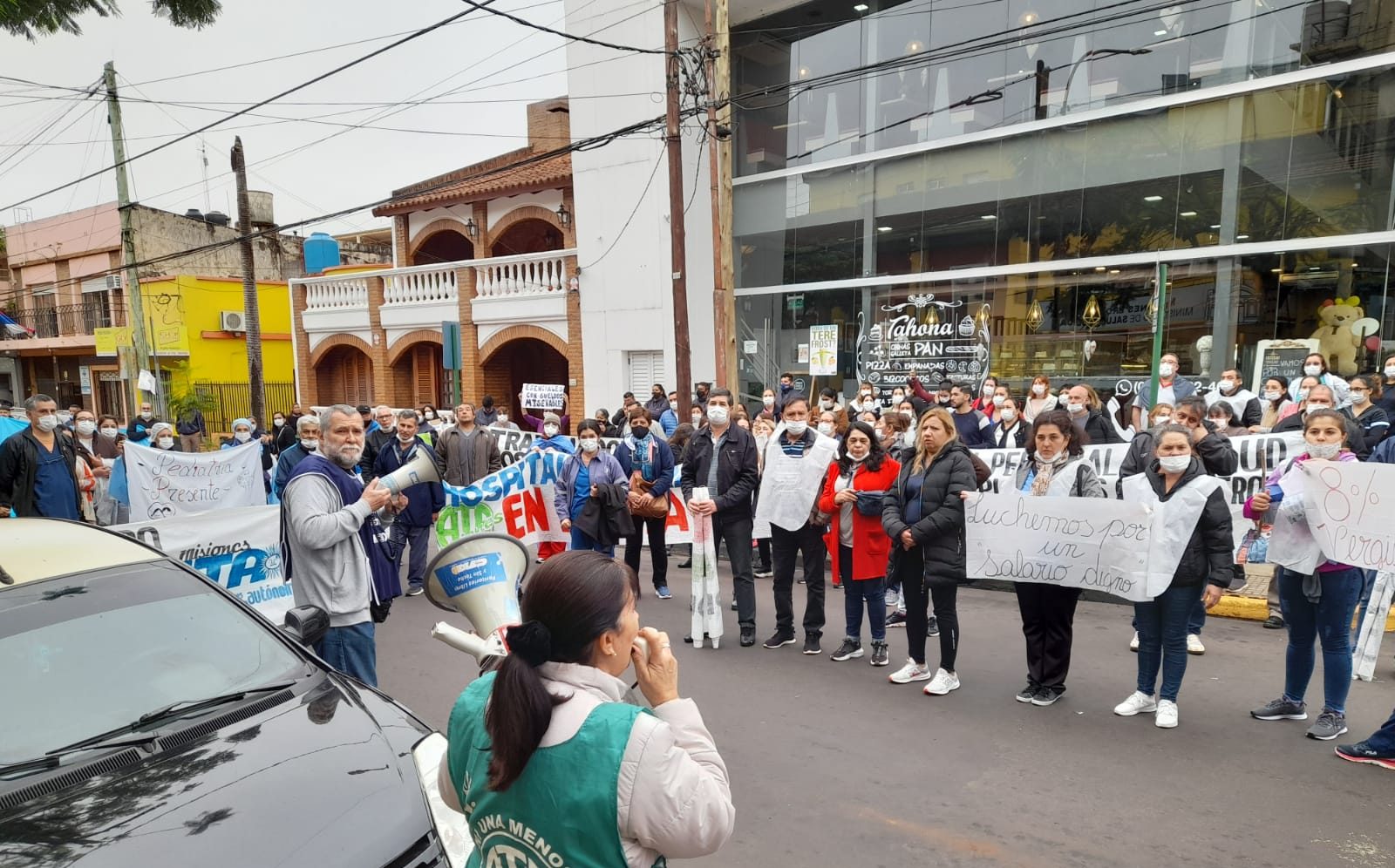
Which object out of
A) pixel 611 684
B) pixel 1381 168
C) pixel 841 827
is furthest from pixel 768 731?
pixel 1381 168

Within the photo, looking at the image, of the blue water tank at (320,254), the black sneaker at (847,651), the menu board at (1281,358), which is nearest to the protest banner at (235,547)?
the black sneaker at (847,651)

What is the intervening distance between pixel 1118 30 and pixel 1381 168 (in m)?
4.42

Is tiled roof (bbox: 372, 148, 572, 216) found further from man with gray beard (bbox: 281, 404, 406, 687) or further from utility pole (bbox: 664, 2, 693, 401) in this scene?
man with gray beard (bbox: 281, 404, 406, 687)

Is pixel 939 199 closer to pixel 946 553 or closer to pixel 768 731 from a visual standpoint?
pixel 946 553

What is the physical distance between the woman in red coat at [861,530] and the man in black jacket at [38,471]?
6.93 metres

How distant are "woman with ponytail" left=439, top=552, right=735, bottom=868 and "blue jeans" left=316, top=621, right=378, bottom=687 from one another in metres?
2.92

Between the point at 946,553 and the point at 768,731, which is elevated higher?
the point at 946,553

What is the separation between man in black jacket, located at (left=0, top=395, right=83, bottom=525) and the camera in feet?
24.1

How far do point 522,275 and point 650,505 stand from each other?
13479 mm

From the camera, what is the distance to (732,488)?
6.58 m

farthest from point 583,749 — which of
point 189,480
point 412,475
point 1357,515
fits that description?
point 189,480

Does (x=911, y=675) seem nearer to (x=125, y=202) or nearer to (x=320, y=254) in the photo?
(x=125, y=202)

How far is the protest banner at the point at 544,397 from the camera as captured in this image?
1666 cm

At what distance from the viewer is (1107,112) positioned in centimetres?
1329
